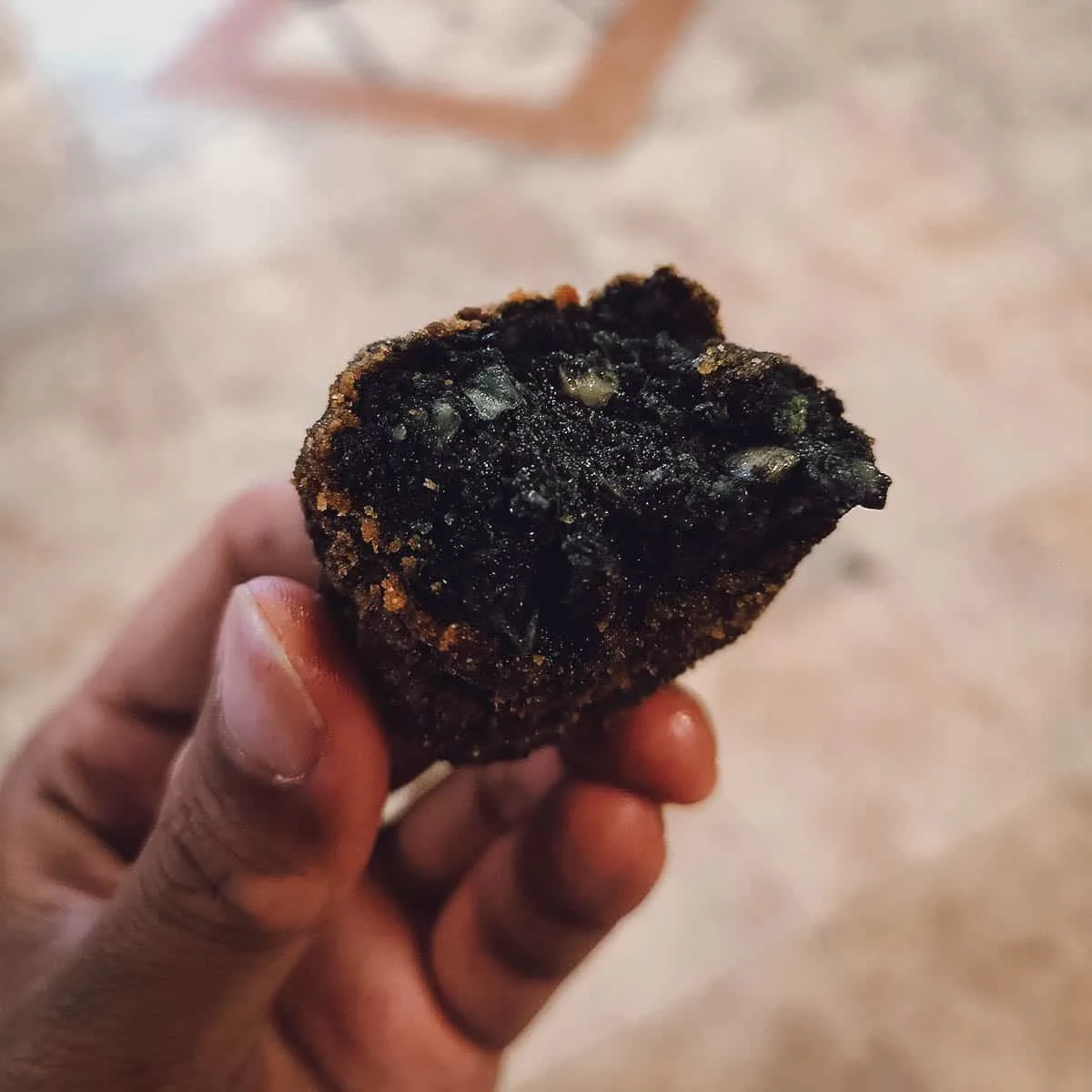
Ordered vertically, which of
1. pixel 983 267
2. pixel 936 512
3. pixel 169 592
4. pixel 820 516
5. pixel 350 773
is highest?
pixel 820 516

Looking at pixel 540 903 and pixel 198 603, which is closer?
pixel 540 903

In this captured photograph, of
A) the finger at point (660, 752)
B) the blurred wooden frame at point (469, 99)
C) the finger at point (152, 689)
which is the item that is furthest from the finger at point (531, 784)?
the blurred wooden frame at point (469, 99)

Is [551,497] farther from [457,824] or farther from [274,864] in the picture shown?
[457,824]

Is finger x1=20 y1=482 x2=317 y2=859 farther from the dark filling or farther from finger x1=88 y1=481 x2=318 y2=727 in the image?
the dark filling

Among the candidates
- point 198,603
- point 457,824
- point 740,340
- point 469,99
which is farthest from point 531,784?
point 469,99

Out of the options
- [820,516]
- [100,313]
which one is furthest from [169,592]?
[100,313]

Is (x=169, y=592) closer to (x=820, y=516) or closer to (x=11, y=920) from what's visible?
(x=11, y=920)

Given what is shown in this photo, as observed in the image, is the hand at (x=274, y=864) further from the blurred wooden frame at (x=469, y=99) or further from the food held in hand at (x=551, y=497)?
the blurred wooden frame at (x=469, y=99)
